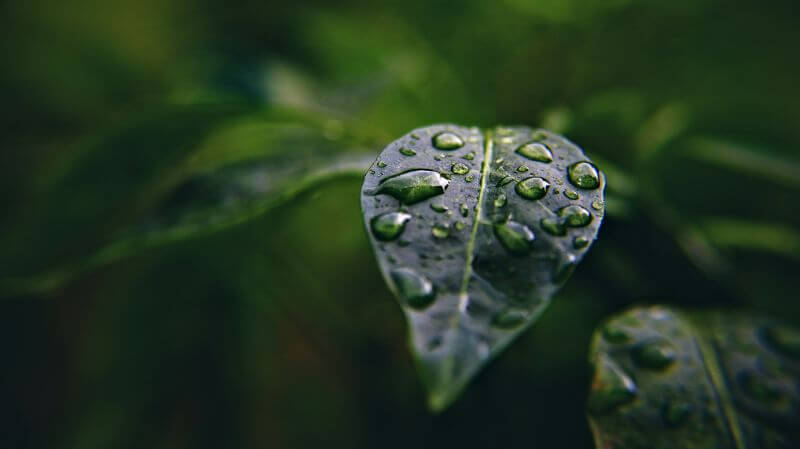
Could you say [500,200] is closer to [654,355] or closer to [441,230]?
[441,230]

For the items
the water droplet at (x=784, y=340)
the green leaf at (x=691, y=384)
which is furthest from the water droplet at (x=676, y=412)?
the water droplet at (x=784, y=340)

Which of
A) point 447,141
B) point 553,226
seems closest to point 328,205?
point 447,141

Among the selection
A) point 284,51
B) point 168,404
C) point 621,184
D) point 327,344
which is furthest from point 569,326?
point 284,51

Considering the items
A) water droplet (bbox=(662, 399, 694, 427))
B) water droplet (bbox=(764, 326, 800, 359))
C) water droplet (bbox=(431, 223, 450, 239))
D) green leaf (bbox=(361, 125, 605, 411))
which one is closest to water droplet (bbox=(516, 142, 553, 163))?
green leaf (bbox=(361, 125, 605, 411))

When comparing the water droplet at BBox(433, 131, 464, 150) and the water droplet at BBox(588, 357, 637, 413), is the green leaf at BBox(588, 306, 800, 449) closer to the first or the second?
the water droplet at BBox(588, 357, 637, 413)

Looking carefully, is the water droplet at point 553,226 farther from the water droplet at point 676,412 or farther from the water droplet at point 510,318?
the water droplet at point 676,412
